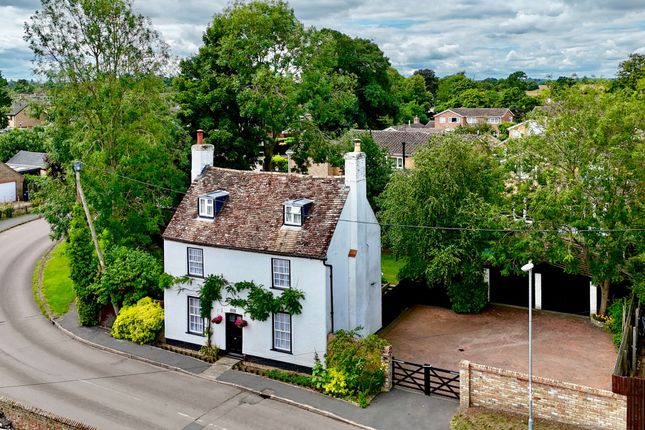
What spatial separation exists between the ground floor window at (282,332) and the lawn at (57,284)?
Result: 13.9m

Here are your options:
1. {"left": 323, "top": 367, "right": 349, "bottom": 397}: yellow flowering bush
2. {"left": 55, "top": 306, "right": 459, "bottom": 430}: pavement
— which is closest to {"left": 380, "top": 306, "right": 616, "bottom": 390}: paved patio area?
{"left": 55, "top": 306, "right": 459, "bottom": 430}: pavement

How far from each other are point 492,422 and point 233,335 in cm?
1274

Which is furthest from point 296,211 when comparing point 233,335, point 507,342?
point 507,342

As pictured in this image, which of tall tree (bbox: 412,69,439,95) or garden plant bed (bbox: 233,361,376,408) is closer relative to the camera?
garden plant bed (bbox: 233,361,376,408)

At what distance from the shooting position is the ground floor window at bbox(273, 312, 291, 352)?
28.4 metres

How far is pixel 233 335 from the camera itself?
3005 cm

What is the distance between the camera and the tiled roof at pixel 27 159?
245ft

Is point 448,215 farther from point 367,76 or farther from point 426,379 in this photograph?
point 367,76

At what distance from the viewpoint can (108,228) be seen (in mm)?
36656

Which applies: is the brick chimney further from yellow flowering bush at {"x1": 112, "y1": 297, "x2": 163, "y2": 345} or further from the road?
the road

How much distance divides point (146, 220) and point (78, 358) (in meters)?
9.91

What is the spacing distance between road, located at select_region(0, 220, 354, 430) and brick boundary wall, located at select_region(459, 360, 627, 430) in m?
5.25

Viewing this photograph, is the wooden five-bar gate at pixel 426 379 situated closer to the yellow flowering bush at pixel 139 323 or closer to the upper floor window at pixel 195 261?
the upper floor window at pixel 195 261

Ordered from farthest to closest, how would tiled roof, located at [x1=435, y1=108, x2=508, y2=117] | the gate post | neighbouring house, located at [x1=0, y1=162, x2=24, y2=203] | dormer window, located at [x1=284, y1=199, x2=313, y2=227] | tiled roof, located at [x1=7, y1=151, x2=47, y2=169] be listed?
tiled roof, located at [x1=435, y1=108, x2=508, y2=117] → tiled roof, located at [x1=7, y1=151, x2=47, y2=169] → neighbouring house, located at [x1=0, y1=162, x2=24, y2=203] → dormer window, located at [x1=284, y1=199, x2=313, y2=227] → the gate post
